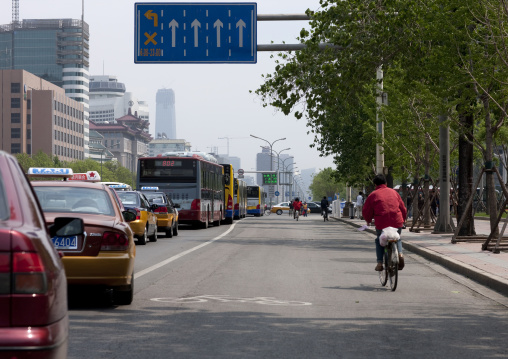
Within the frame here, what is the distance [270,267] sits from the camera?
55.3 ft

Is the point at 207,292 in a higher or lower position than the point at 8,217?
lower

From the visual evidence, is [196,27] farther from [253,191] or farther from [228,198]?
[253,191]

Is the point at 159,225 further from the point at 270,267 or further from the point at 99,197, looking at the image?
the point at 99,197

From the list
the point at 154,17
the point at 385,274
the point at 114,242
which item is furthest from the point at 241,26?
the point at 114,242

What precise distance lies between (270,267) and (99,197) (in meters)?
6.50

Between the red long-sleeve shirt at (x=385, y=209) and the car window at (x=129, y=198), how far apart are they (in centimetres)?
1173

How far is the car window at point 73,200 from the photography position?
1068cm

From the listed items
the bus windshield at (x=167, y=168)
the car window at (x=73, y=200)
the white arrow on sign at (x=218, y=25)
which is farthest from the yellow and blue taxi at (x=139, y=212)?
the car window at (x=73, y=200)

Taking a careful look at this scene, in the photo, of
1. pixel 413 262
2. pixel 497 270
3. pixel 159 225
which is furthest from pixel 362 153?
pixel 497 270

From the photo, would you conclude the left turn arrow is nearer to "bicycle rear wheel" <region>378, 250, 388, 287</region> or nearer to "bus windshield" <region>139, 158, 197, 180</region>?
"bus windshield" <region>139, 158, 197, 180</region>

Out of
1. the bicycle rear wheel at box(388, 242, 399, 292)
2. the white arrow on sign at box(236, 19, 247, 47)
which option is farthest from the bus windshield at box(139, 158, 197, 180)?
the bicycle rear wheel at box(388, 242, 399, 292)

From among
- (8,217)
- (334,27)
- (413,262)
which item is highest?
(334,27)

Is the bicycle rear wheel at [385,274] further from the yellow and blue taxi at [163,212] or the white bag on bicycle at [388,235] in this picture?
the yellow and blue taxi at [163,212]

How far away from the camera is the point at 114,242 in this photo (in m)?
9.93
